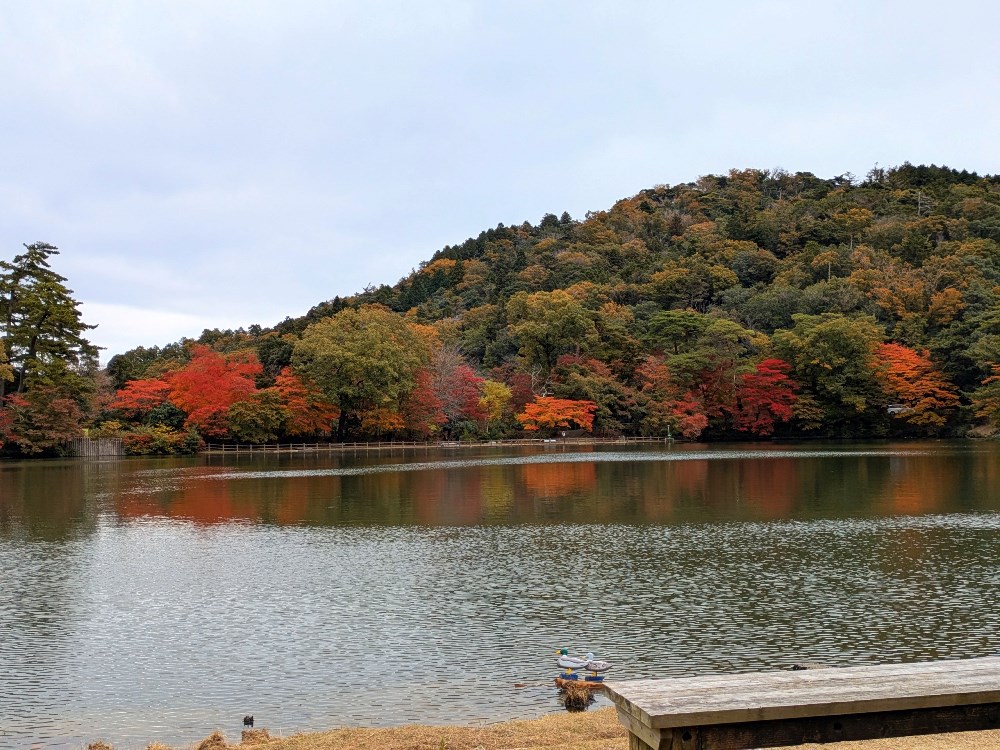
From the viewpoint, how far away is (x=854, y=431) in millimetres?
59344

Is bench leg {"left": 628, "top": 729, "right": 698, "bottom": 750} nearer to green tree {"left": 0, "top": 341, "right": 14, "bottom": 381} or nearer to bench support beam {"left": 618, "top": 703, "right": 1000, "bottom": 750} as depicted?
bench support beam {"left": 618, "top": 703, "right": 1000, "bottom": 750}

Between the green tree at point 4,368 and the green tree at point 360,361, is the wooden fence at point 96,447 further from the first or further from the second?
the green tree at point 360,361

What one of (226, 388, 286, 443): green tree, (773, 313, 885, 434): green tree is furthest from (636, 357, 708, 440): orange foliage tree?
(226, 388, 286, 443): green tree

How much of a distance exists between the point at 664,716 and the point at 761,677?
2.53ft

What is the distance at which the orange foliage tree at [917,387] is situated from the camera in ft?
184

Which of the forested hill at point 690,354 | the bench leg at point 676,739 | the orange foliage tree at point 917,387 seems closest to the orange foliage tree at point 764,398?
the forested hill at point 690,354

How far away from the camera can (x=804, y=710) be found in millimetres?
3818

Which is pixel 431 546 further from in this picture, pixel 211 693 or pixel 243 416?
pixel 243 416

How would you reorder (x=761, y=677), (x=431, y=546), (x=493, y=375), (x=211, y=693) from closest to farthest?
(x=761, y=677) → (x=211, y=693) → (x=431, y=546) → (x=493, y=375)

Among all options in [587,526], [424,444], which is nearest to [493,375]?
[424,444]

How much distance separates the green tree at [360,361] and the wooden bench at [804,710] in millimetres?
47674

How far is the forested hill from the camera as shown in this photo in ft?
176

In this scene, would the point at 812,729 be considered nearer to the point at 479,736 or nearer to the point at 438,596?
the point at 479,736

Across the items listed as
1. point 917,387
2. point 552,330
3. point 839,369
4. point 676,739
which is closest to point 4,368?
point 552,330
